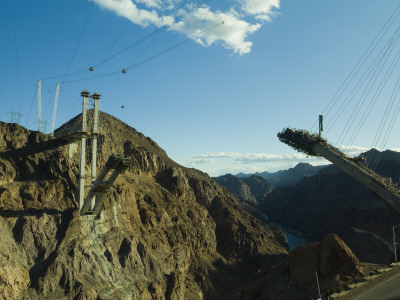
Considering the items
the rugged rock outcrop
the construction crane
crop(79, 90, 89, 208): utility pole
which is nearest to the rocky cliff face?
crop(79, 90, 89, 208): utility pole

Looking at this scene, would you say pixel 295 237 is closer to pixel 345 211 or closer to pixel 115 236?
pixel 345 211

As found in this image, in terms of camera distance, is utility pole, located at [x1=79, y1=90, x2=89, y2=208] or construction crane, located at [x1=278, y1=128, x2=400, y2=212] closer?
construction crane, located at [x1=278, y1=128, x2=400, y2=212]

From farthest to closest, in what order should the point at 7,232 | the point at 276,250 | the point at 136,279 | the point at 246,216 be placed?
1. the point at 246,216
2. the point at 276,250
3. the point at 136,279
4. the point at 7,232

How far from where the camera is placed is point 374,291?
24.1 metres

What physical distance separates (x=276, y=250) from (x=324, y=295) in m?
68.5

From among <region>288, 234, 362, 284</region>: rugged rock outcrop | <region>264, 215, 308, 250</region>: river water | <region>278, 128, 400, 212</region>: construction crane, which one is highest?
<region>278, 128, 400, 212</region>: construction crane

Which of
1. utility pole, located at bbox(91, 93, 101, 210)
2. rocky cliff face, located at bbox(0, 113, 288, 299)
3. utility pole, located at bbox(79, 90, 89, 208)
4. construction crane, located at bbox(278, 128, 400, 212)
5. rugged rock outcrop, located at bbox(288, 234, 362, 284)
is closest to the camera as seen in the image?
rugged rock outcrop, located at bbox(288, 234, 362, 284)

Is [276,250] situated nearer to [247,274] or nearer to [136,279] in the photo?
[247,274]

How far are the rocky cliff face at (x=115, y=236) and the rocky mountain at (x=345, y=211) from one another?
980 inches

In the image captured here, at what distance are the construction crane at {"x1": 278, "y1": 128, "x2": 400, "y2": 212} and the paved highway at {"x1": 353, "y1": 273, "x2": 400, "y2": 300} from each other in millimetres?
14599

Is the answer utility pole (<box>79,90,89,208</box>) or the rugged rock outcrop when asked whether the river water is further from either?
the rugged rock outcrop

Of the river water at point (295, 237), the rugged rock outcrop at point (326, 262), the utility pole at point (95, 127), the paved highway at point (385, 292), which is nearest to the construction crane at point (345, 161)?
the rugged rock outcrop at point (326, 262)

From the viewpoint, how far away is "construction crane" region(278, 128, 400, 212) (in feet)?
126

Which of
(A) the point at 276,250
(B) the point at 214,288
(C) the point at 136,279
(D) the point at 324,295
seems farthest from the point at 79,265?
(A) the point at 276,250
